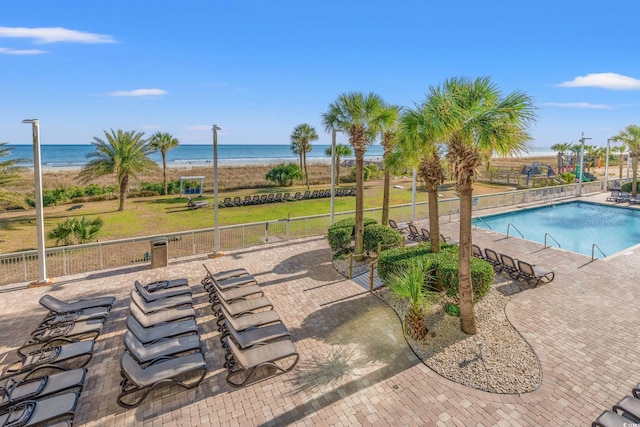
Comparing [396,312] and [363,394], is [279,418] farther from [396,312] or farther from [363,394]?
[396,312]

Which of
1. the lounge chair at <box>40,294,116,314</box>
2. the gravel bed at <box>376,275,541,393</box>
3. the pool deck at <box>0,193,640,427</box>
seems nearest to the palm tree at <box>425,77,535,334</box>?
the gravel bed at <box>376,275,541,393</box>

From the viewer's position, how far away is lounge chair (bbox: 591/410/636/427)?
15.5ft

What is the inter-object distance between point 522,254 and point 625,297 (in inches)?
155

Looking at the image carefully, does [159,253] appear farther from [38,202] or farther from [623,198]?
[623,198]

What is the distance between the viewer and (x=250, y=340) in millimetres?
6793

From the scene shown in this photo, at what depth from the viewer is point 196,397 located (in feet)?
19.1

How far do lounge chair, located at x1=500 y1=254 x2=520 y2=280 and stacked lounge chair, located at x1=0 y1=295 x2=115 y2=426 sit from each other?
36.8 ft

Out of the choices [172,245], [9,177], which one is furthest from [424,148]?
[9,177]

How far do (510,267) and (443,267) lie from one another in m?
3.84

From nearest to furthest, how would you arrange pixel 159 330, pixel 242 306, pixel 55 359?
pixel 55 359 → pixel 159 330 → pixel 242 306

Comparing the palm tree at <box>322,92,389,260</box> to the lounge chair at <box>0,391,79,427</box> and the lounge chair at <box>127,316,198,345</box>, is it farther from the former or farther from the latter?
the lounge chair at <box>0,391,79,427</box>

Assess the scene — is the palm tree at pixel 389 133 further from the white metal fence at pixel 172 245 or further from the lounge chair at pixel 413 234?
the white metal fence at pixel 172 245

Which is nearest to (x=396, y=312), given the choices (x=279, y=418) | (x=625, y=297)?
(x=279, y=418)

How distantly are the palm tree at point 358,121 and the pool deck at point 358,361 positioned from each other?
2.57 meters
